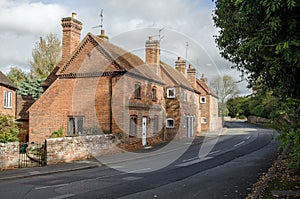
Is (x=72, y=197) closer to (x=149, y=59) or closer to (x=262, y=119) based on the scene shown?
(x=149, y=59)

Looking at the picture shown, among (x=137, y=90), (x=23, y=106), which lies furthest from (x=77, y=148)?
(x=23, y=106)

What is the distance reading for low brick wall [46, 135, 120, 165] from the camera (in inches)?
675

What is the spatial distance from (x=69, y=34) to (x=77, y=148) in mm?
11516

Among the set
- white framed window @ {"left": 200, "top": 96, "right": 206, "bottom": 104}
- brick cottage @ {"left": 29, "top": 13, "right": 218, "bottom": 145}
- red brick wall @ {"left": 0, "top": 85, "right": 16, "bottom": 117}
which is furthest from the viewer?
white framed window @ {"left": 200, "top": 96, "right": 206, "bottom": 104}

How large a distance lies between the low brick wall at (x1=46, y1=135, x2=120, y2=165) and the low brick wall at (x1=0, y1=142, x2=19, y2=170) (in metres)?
1.67

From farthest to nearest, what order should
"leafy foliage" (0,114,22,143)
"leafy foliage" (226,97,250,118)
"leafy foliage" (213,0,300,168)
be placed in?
"leafy foliage" (226,97,250,118), "leafy foliage" (0,114,22,143), "leafy foliage" (213,0,300,168)

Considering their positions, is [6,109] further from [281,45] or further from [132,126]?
[281,45]

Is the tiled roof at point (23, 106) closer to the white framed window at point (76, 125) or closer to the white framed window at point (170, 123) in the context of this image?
the white framed window at point (76, 125)

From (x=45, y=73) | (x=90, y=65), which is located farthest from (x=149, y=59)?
(x=45, y=73)

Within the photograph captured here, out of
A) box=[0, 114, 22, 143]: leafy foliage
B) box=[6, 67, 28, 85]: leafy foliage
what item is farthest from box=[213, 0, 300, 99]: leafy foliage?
box=[6, 67, 28, 85]: leafy foliage

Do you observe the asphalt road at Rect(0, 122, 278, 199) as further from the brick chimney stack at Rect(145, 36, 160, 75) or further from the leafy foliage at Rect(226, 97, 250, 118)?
the leafy foliage at Rect(226, 97, 250, 118)

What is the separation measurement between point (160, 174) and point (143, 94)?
13359mm

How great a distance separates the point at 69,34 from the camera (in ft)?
85.5

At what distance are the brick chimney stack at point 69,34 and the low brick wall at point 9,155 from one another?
12183 millimetres
